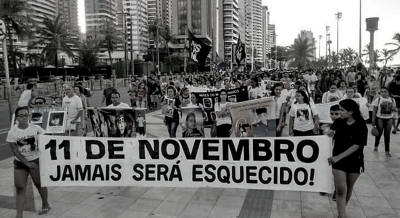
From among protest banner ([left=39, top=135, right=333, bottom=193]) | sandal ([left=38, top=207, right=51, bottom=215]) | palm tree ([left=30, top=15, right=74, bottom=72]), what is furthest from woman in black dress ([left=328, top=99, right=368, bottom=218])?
palm tree ([left=30, top=15, right=74, bottom=72])

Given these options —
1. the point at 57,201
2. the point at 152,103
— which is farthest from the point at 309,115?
the point at 152,103

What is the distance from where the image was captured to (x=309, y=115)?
6578 mm

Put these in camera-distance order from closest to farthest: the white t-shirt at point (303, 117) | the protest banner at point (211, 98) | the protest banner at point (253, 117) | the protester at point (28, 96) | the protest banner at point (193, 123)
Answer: the white t-shirt at point (303, 117)
the protest banner at point (193, 123)
the protest banner at point (253, 117)
the protest banner at point (211, 98)
the protester at point (28, 96)

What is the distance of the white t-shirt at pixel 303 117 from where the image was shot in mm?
6551

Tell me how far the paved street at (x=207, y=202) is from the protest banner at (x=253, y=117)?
128 cm

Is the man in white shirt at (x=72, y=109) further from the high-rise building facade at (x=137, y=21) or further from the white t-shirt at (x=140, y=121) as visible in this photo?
the high-rise building facade at (x=137, y=21)

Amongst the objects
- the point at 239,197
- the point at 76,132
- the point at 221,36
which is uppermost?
the point at 221,36

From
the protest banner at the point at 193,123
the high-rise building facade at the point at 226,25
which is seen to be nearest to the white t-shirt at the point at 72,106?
the protest banner at the point at 193,123

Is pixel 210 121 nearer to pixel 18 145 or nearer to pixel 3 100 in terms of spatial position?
pixel 18 145

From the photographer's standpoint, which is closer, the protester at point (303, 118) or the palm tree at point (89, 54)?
the protester at point (303, 118)

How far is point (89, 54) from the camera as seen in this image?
59.3 meters

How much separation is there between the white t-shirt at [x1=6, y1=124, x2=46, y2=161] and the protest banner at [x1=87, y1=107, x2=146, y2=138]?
146 centimetres

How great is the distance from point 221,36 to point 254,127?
473 feet

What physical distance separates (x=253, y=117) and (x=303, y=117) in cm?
102
